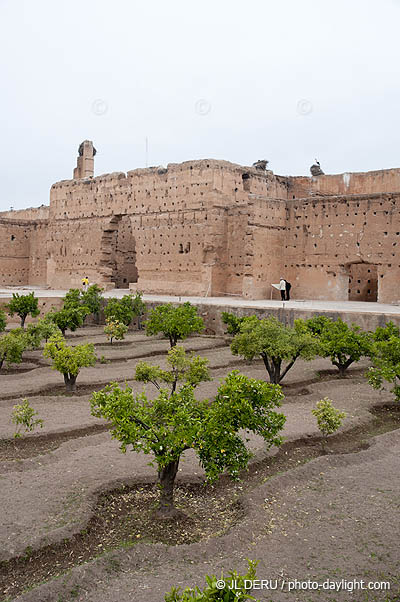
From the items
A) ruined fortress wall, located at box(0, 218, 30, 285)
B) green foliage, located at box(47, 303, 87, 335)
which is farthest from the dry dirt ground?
ruined fortress wall, located at box(0, 218, 30, 285)

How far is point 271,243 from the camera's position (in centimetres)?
2494

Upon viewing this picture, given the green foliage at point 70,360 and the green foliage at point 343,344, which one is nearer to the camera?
the green foliage at point 70,360

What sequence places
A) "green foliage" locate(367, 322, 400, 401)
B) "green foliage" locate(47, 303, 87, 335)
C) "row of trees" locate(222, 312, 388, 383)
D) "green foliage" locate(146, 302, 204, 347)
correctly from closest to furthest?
"green foliage" locate(367, 322, 400, 401)
"row of trees" locate(222, 312, 388, 383)
"green foliage" locate(146, 302, 204, 347)
"green foliage" locate(47, 303, 87, 335)

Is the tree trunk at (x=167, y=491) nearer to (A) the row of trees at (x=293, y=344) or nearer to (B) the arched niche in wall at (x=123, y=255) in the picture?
(A) the row of trees at (x=293, y=344)

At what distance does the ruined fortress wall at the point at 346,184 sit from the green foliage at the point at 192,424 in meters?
21.1

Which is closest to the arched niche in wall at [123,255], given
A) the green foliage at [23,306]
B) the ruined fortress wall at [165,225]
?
the ruined fortress wall at [165,225]

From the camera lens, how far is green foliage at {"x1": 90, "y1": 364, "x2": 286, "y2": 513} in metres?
6.43

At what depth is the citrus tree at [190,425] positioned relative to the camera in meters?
6.43

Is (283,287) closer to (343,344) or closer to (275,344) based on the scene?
(343,344)

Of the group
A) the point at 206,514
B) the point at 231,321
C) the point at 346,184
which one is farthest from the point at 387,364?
the point at 346,184

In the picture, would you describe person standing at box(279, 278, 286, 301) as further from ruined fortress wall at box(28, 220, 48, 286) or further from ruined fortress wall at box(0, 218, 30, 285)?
ruined fortress wall at box(0, 218, 30, 285)

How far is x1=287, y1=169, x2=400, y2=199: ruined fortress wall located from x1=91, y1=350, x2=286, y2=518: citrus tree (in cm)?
2103

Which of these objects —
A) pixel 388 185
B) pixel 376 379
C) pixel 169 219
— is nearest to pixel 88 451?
pixel 376 379

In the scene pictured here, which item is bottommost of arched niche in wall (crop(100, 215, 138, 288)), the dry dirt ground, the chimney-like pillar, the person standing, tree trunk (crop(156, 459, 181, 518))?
the dry dirt ground
